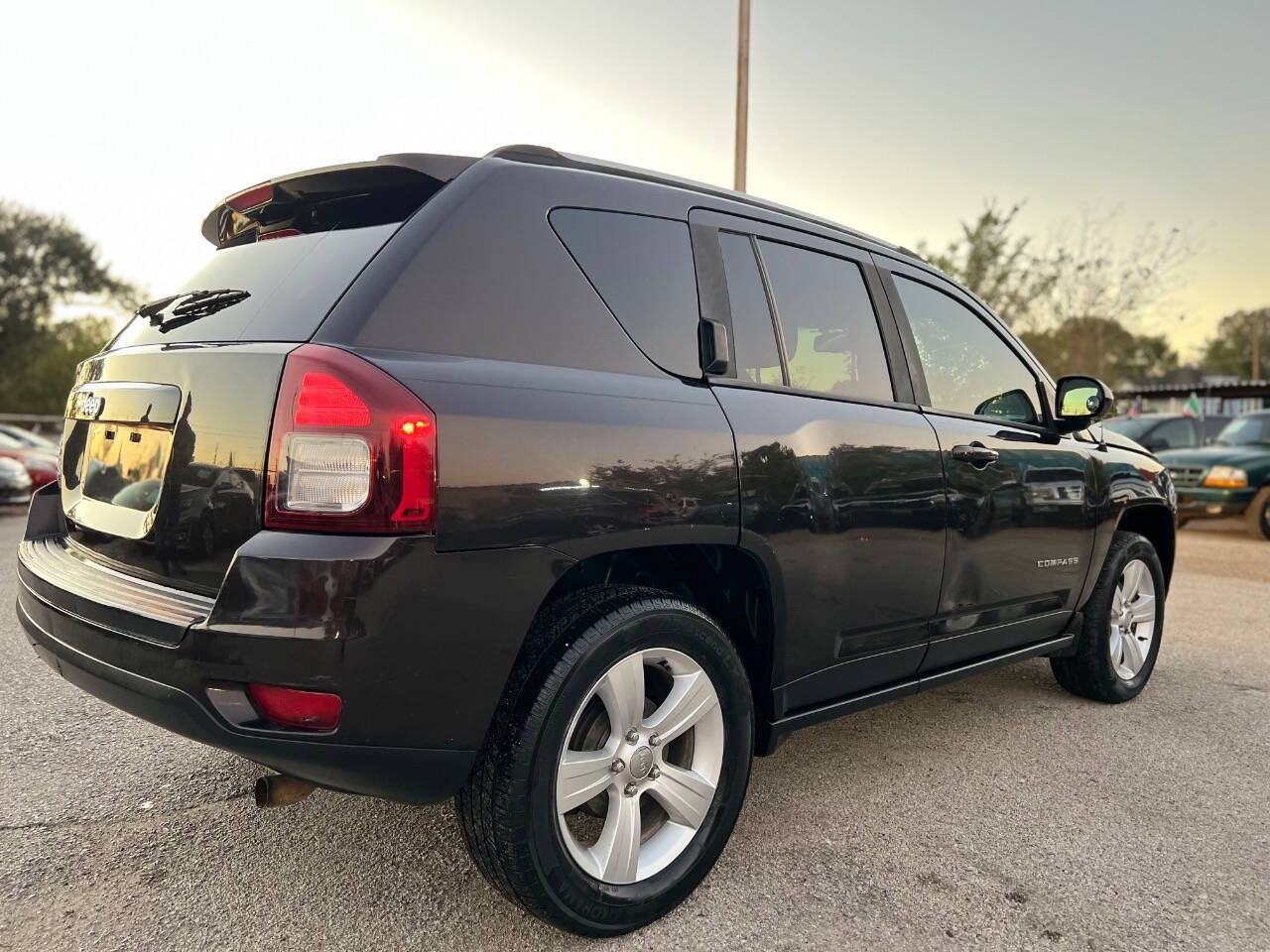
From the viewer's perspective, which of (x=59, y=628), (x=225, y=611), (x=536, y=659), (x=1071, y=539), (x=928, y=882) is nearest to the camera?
(x=225, y=611)

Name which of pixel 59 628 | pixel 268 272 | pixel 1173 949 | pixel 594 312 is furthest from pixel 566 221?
pixel 1173 949

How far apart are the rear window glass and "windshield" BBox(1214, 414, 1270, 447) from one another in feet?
44.3

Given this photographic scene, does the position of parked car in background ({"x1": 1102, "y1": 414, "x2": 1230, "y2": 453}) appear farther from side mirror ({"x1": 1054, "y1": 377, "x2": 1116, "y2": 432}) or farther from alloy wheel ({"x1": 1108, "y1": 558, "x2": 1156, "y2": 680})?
side mirror ({"x1": 1054, "y1": 377, "x2": 1116, "y2": 432})

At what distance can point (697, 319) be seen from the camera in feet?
8.26

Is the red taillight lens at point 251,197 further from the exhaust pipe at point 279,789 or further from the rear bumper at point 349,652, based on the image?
the exhaust pipe at point 279,789

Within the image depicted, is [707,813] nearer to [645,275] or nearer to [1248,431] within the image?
[645,275]

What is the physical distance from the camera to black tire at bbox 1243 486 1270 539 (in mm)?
11391

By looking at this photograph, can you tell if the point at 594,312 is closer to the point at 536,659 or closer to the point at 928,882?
the point at 536,659

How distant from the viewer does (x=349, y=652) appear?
5.82 feet

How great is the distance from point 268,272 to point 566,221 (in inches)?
29.7

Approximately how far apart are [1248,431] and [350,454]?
14.1 meters

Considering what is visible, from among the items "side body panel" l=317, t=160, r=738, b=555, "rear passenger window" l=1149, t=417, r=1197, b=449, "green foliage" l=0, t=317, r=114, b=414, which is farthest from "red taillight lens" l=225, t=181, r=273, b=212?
"green foliage" l=0, t=317, r=114, b=414

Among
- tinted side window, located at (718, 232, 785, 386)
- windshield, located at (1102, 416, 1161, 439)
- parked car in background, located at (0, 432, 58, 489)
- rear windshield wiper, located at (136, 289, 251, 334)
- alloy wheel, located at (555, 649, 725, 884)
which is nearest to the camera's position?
alloy wheel, located at (555, 649, 725, 884)

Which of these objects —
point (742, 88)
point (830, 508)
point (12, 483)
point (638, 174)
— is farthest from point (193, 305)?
point (12, 483)
